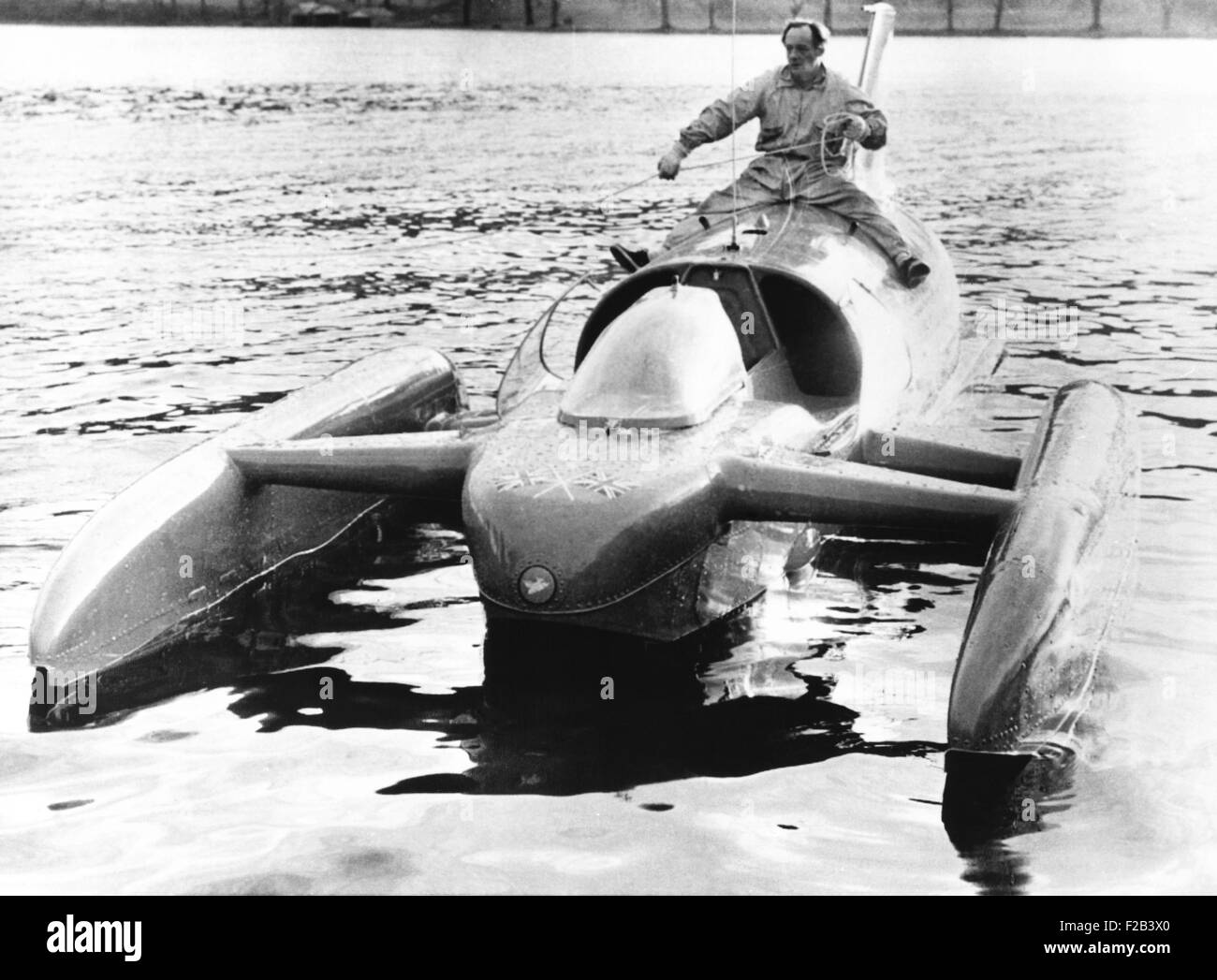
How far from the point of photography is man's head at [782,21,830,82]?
10.8 metres

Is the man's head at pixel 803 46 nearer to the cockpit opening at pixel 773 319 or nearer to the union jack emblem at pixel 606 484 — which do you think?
the cockpit opening at pixel 773 319

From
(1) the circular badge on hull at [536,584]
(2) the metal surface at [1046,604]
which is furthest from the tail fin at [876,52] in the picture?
(1) the circular badge on hull at [536,584]

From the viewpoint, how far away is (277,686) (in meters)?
7.35

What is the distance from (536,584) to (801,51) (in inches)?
218

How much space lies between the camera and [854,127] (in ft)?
34.2

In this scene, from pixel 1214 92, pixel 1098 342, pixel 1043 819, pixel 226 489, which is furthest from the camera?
pixel 1214 92

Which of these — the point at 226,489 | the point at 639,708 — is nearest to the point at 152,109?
the point at 226,489

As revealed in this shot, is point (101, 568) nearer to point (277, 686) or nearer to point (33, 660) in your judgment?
point (33, 660)

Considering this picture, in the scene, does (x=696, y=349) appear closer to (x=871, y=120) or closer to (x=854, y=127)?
(x=854, y=127)

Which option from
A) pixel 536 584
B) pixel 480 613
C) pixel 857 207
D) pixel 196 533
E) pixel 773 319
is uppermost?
pixel 857 207

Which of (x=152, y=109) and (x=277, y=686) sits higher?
(x=152, y=109)

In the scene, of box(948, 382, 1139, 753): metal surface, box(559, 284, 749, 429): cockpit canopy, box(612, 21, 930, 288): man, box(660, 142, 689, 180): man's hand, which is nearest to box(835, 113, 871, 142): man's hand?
box(612, 21, 930, 288): man

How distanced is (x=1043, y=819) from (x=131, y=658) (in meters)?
4.20

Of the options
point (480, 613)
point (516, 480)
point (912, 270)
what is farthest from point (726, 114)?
point (516, 480)
